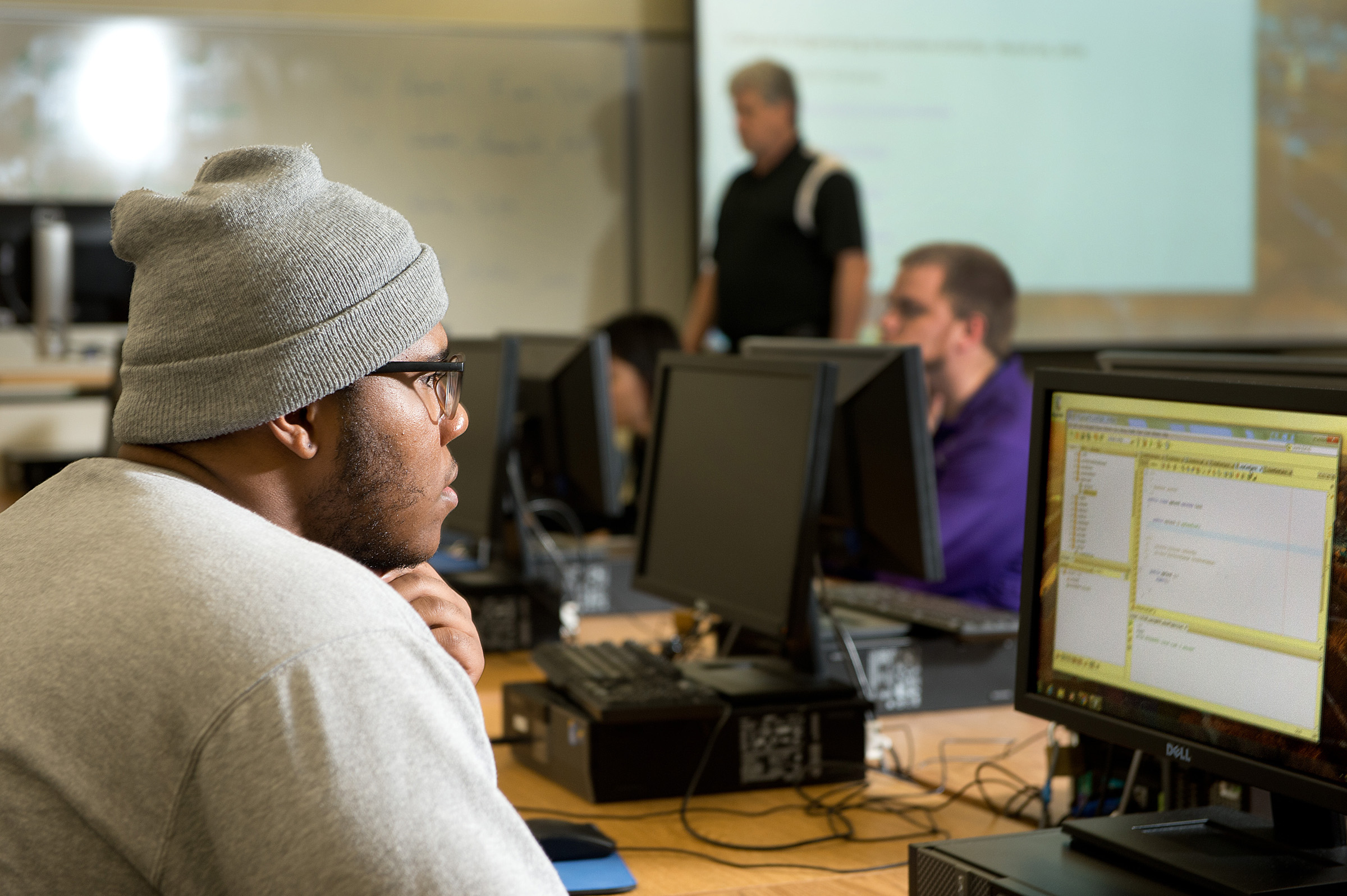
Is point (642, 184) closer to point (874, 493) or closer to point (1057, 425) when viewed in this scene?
point (874, 493)

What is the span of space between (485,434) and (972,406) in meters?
0.90

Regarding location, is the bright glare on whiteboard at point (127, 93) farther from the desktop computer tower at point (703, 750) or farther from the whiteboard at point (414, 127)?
the desktop computer tower at point (703, 750)

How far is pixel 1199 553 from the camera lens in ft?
3.66

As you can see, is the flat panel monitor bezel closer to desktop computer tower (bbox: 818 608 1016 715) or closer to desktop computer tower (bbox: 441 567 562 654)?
desktop computer tower (bbox: 818 608 1016 715)

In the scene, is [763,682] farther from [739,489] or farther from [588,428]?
[588,428]

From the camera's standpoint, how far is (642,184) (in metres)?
5.11

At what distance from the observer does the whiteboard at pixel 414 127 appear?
455 centimetres

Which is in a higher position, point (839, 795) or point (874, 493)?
point (874, 493)

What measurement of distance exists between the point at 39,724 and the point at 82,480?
0.20 metres

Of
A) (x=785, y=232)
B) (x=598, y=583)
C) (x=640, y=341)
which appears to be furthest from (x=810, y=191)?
(x=598, y=583)

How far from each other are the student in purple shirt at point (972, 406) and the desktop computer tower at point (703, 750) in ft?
2.18

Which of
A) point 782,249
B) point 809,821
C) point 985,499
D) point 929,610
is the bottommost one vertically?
point 809,821

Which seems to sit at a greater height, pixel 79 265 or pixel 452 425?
pixel 79 265

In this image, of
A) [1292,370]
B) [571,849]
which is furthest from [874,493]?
[571,849]
